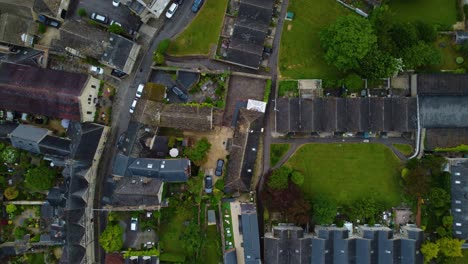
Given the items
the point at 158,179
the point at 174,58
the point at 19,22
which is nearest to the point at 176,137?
the point at 158,179

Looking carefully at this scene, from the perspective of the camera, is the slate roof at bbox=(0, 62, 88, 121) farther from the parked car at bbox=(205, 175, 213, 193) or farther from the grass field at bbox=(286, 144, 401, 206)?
the grass field at bbox=(286, 144, 401, 206)

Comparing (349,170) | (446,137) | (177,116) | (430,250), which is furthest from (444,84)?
(177,116)

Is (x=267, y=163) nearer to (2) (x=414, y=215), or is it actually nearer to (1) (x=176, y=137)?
(1) (x=176, y=137)

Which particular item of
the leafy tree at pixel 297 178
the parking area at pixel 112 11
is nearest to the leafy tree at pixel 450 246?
the leafy tree at pixel 297 178

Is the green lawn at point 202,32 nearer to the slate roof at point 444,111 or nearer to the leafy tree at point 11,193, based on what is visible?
the leafy tree at point 11,193

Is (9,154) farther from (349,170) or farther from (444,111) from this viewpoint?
(444,111)

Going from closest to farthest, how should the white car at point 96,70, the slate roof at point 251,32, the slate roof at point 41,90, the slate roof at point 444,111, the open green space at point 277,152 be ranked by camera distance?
the slate roof at point 444,111, the slate roof at point 41,90, the slate roof at point 251,32, the open green space at point 277,152, the white car at point 96,70
